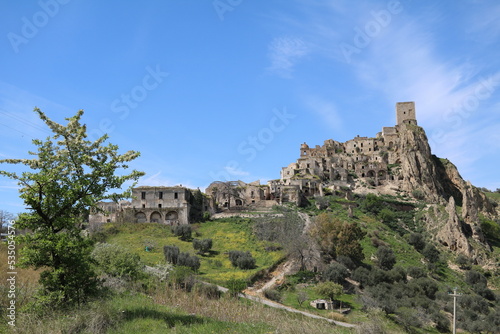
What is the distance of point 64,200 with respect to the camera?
50.9ft

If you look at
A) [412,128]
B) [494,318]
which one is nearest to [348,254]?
[494,318]

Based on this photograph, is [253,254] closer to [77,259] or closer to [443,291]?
[443,291]

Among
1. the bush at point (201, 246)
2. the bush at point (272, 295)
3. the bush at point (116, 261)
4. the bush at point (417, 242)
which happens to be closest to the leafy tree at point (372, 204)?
the bush at point (417, 242)

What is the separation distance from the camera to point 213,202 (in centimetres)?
7119

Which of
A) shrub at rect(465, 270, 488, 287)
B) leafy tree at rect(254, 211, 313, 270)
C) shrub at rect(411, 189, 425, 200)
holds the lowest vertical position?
shrub at rect(465, 270, 488, 287)

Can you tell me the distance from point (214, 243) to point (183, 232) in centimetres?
476

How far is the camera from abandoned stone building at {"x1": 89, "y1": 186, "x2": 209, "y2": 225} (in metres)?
61.9

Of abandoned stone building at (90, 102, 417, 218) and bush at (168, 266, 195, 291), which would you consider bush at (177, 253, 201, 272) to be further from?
abandoned stone building at (90, 102, 417, 218)

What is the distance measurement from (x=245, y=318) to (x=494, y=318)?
37967mm

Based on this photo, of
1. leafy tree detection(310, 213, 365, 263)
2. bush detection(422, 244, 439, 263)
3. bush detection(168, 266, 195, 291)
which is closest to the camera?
bush detection(168, 266, 195, 291)

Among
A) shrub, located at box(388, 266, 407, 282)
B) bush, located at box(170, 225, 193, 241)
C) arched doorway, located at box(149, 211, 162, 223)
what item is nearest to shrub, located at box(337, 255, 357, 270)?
shrub, located at box(388, 266, 407, 282)

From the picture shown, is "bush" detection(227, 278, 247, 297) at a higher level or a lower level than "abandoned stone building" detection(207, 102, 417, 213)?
lower

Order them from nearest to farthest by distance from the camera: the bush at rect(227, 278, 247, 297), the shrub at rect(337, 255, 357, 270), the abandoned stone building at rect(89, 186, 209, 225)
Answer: the bush at rect(227, 278, 247, 297), the shrub at rect(337, 255, 357, 270), the abandoned stone building at rect(89, 186, 209, 225)

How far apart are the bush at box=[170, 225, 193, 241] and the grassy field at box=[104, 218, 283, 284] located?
694mm
